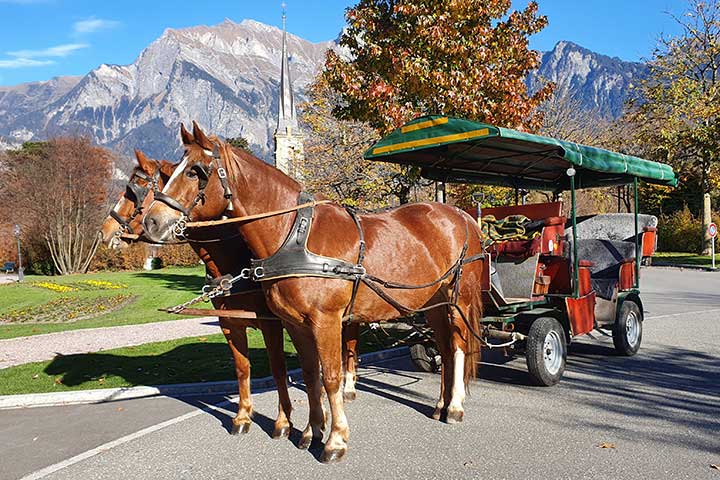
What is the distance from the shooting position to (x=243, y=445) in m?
4.88

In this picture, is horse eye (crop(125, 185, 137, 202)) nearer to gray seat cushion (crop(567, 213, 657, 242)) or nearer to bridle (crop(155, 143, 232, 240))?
bridle (crop(155, 143, 232, 240))

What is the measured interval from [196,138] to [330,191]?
40.4ft

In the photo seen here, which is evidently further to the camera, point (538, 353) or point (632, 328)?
point (632, 328)

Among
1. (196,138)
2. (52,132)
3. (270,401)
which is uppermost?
(52,132)

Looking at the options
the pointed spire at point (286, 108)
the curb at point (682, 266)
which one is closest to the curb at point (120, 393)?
the curb at point (682, 266)

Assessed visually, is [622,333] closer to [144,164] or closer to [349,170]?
[144,164]

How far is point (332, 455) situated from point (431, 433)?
1069 mm

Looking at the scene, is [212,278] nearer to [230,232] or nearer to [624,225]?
[230,232]

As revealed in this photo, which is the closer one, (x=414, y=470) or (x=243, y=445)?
(x=414, y=470)

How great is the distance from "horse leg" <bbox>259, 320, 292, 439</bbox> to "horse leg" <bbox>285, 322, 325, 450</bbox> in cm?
26

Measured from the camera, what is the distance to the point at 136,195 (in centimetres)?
455

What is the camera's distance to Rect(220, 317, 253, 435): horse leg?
5.19 meters

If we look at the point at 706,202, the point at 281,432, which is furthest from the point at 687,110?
the point at 281,432

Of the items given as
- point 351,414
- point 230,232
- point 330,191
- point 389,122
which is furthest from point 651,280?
point 230,232
